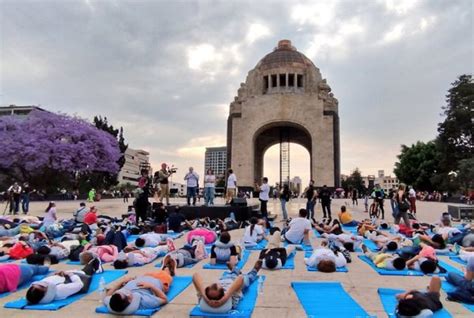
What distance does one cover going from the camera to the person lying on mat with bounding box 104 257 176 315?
4148mm

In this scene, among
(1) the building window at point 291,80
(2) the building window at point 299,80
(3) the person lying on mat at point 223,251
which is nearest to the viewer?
(3) the person lying on mat at point 223,251

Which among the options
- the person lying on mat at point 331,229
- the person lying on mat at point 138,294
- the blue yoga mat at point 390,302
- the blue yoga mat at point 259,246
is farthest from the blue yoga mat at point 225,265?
the person lying on mat at point 331,229

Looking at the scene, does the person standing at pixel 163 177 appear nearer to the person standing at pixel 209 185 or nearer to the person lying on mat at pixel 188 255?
the person standing at pixel 209 185

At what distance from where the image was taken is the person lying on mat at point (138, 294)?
13.6 ft

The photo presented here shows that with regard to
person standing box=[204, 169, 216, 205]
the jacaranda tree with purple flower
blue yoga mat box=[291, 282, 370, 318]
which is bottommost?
blue yoga mat box=[291, 282, 370, 318]

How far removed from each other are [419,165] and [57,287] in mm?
49625

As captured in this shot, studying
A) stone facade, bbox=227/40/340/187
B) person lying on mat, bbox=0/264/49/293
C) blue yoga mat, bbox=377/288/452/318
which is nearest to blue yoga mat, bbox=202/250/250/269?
blue yoga mat, bbox=377/288/452/318

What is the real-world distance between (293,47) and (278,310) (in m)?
40.1

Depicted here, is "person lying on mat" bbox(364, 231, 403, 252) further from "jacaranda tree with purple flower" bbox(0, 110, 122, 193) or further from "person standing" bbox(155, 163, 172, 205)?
"jacaranda tree with purple flower" bbox(0, 110, 122, 193)

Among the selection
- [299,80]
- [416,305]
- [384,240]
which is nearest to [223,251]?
[416,305]

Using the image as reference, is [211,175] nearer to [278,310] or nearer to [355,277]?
[355,277]

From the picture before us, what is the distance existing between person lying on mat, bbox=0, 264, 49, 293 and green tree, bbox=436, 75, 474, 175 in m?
39.0

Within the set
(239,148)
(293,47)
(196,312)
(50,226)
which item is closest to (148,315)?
(196,312)

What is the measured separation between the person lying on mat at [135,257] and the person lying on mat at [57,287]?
1.20m
